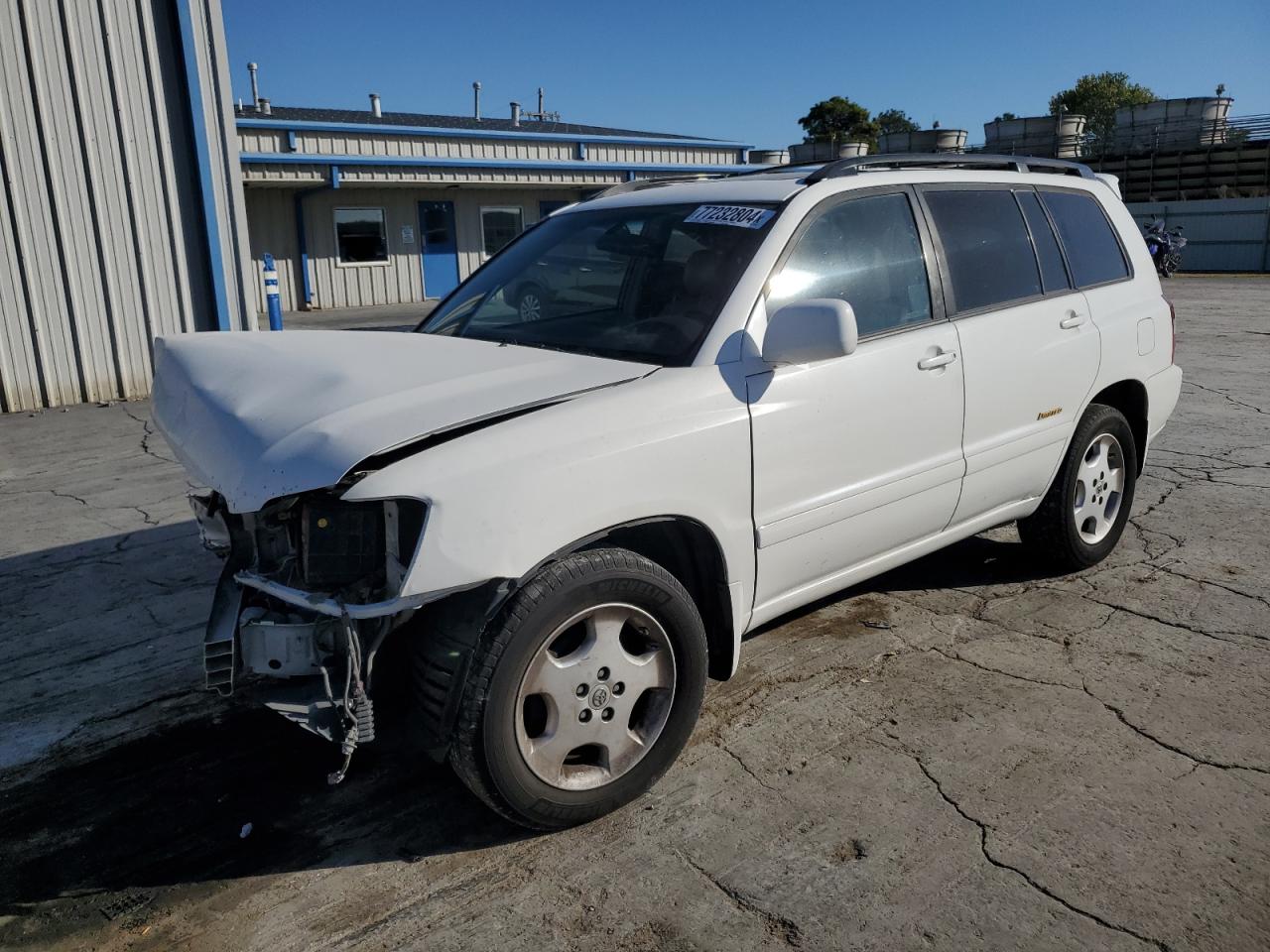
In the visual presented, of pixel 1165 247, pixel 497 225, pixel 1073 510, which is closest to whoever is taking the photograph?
pixel 1073 510

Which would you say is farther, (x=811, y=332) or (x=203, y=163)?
(x=203, y=163)

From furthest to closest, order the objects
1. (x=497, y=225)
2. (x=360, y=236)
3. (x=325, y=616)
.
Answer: (x=497, y=225) < (x=360, y=236) < (x=325, y=616)

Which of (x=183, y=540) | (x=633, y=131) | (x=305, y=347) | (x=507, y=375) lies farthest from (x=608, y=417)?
(x=633, y=131)

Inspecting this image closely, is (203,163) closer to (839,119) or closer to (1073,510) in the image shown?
(1073,510)

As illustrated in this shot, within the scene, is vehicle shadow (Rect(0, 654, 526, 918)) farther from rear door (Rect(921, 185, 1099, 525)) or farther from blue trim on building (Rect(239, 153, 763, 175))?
blue trim on building (Rect(239, 153, 763, 175))

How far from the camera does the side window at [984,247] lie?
13.1ft

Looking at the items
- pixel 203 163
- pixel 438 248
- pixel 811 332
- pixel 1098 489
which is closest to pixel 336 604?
pixel 811 332

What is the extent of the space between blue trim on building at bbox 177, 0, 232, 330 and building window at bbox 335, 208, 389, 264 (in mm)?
12475

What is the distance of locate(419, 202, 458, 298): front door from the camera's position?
23844 millimetres

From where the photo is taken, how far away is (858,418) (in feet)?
11.3

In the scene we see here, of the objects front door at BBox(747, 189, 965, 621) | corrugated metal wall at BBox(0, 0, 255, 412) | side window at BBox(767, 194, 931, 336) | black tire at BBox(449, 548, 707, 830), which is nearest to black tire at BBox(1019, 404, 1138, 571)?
front door at BBox(747, 189, 965, 621)

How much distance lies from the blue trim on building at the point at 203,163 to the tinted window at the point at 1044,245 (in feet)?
28.0

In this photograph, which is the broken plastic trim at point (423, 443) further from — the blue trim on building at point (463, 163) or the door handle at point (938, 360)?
the blue trim on building at point (463, 163)

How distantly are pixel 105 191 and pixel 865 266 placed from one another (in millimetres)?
9094
